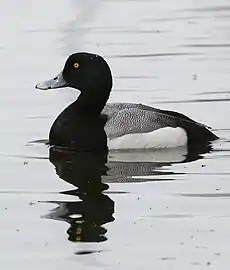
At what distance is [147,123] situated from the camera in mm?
12133

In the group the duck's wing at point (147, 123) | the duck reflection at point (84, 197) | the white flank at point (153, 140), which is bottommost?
the duck reflection at point (84, 197)

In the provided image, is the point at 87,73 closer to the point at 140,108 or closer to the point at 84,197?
the point at 140,108

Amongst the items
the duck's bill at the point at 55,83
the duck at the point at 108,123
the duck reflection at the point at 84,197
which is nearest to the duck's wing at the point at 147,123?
the duck at the point at 108,123

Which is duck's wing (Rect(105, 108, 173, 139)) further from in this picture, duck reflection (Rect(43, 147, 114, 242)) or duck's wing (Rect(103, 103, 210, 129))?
duck reflection (Rect(43, 147, 114, 242))

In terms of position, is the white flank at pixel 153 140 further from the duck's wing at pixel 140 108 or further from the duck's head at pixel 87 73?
the duck's head at pixel 87 73

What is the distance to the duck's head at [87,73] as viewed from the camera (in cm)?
1253

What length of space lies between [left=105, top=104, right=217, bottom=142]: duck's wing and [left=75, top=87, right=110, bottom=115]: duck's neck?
22cm

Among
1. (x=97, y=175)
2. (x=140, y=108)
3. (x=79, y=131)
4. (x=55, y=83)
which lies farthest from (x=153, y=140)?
(x=97, y=175)

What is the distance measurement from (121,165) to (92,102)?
53.4 inches

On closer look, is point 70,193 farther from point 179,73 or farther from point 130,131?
point 179,73

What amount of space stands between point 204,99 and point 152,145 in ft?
6.30

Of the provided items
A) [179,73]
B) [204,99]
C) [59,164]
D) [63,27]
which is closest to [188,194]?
[59,164]

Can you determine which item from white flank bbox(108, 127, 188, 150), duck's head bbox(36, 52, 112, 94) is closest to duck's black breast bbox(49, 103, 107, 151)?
white flank bbox(108, 127, 188, 150)

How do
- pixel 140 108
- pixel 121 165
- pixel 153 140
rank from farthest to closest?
pixel 140 108
pixel 153 140
pixel 121 165
